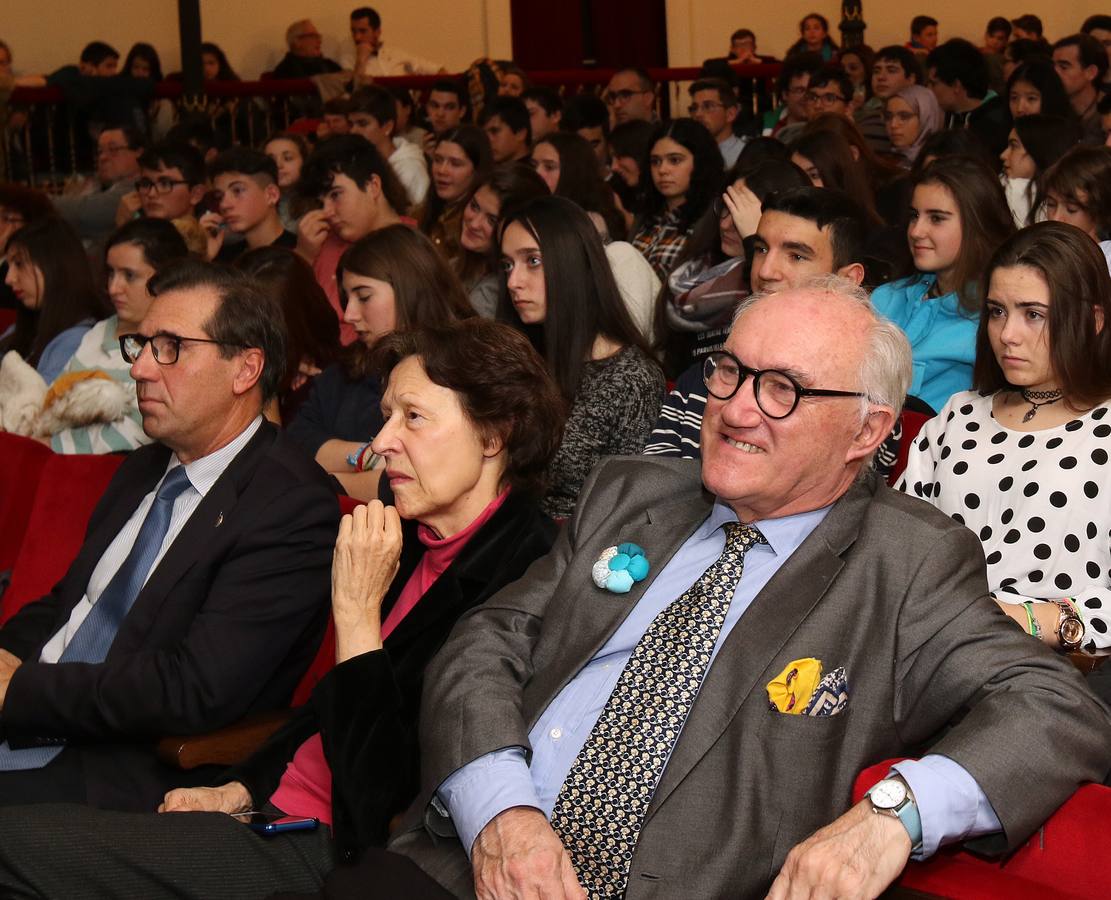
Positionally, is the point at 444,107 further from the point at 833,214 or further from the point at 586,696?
the point at 586,696

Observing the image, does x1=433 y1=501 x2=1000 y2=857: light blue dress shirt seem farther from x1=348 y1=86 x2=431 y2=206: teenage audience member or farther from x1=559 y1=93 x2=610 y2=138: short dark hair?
x1=559 y1=93 x2=610 y2=138: short dark hair

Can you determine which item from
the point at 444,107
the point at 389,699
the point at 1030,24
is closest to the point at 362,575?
the point at 389,699

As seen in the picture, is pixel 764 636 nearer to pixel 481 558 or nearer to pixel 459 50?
pixel 481 558

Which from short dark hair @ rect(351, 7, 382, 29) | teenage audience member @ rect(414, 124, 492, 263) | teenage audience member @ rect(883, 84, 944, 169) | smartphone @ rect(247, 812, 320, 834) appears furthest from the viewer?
short dark hair @ rect(351, 7, 382, 29)

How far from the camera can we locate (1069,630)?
7.82ft

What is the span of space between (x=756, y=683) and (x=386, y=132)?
→ 6.22 metres

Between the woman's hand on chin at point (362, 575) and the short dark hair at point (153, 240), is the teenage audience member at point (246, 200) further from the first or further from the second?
the woman's hand on chin at point (362, 575)

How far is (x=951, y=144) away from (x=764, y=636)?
373 cm

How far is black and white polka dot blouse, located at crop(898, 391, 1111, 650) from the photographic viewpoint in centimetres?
256

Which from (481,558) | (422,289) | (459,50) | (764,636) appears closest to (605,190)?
(422,289)

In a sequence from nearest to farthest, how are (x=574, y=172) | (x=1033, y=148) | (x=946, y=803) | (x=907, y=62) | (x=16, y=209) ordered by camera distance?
(x=946, y=803) → (x=1033, y=148) → (x=574, y=172) → (x=16, y=209) → (x=907, y=62)

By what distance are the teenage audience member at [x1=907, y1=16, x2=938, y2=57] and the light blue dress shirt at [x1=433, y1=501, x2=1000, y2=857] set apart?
1032 cm

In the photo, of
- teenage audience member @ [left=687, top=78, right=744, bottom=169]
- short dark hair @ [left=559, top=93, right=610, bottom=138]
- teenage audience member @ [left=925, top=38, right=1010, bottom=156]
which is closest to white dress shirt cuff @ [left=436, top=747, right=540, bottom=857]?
teenage audience member @ [left=687, top=78, right=744, bottom=169]

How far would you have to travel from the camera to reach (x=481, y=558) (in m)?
2.32
